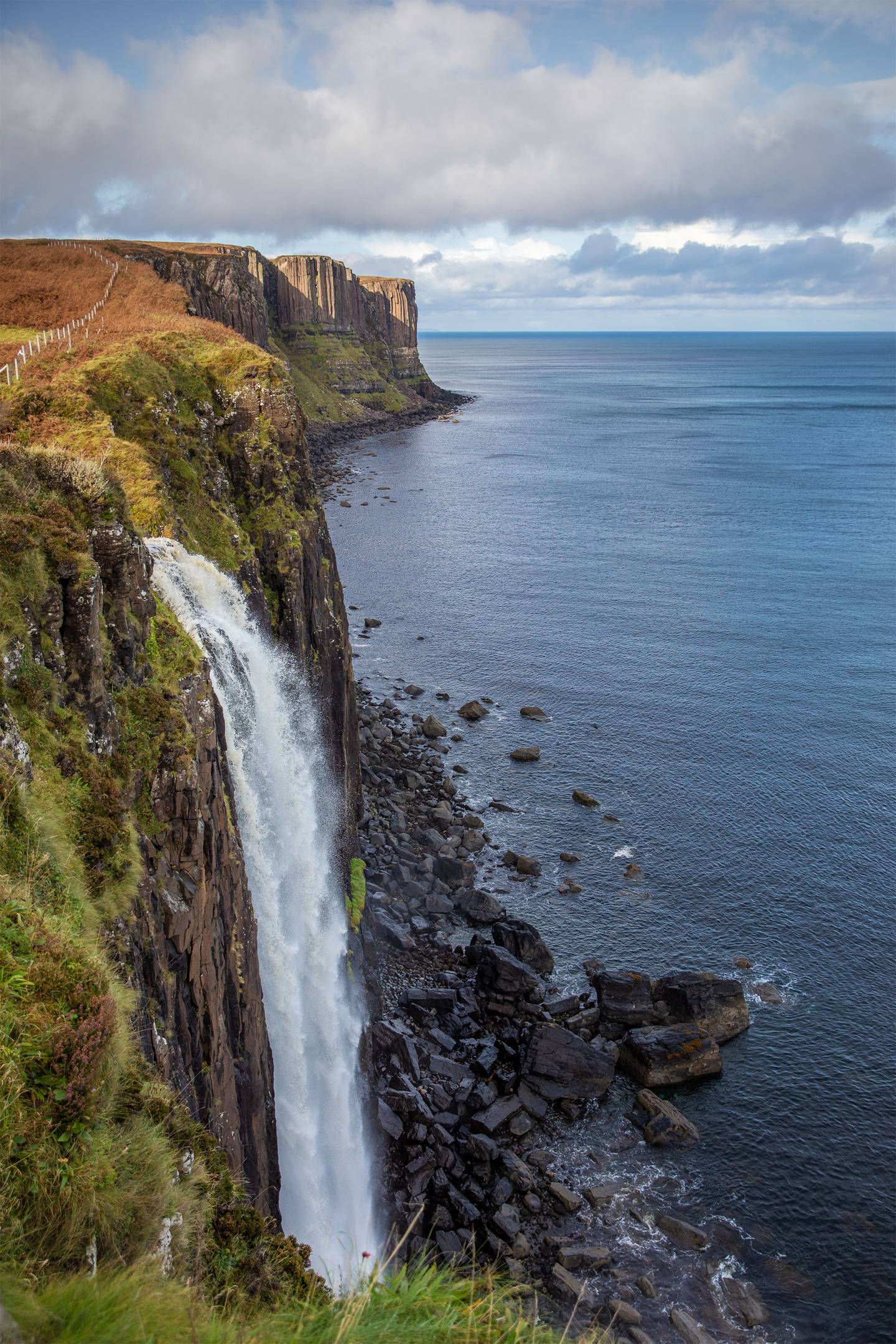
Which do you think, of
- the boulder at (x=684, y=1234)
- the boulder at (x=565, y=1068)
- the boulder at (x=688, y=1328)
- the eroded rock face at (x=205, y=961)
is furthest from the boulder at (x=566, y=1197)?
the eroded rock face at (x=205, y=961)

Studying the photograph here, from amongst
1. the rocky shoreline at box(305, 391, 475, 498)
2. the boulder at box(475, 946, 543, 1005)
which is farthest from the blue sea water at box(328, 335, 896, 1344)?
the rocky shoreline at box(305, 391, 475, 498)

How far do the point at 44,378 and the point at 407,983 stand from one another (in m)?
28.4

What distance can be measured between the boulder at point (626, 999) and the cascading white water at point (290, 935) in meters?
10.9

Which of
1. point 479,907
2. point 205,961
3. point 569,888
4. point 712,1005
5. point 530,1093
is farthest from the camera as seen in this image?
point 569,888

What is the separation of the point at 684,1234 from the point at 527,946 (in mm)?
13515

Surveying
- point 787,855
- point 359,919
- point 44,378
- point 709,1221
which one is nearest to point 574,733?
point 787,855

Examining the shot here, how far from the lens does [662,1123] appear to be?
33625 mm

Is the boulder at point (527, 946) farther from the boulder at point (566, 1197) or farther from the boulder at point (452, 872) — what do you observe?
the boulder at point (566, 1197)

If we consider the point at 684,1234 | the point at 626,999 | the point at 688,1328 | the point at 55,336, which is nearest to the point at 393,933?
the point at 626,999

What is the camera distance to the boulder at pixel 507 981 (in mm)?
38875

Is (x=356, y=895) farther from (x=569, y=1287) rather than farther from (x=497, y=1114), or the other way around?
(x=569, y=1287)


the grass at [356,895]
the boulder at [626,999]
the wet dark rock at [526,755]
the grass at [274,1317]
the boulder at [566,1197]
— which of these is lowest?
the boulder at [566,1197]

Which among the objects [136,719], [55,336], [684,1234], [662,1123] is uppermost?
[55,336]

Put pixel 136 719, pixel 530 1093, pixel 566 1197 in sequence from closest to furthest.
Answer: pixel 136 719
pixel 566 1197
pixel 530 1093
